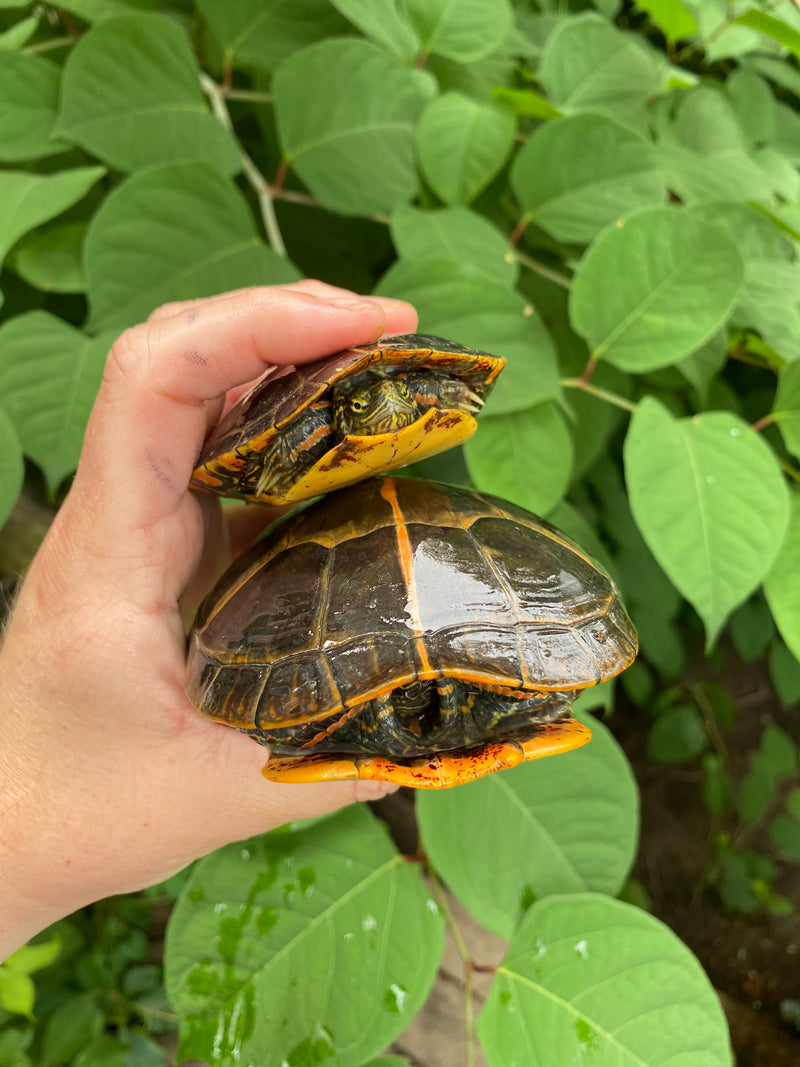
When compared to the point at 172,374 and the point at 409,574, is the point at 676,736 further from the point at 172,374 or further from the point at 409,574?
the point at 172,374

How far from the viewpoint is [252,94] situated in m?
0.92

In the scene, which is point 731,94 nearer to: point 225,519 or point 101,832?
point 225,519

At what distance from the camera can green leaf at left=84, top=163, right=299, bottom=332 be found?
0.75 m

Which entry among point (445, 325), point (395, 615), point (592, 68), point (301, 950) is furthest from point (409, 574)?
point (592, 68)

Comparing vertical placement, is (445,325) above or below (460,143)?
below

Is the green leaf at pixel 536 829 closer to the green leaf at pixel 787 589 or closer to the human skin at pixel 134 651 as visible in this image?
the human skin at pixel 134 651

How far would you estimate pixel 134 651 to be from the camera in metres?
0.67

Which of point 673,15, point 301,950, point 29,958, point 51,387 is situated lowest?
point 29,958

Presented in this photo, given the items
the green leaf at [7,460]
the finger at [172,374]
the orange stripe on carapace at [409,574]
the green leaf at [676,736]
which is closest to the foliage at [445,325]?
the green leaf at [7,460]

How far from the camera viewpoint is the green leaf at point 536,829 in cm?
81

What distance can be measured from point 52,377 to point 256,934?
632 millimetres

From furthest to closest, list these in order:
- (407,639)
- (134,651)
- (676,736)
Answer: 1. (676,736)
2. (134,651)
3. (407,639)

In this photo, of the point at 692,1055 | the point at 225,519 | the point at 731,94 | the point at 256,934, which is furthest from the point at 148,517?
the point at 731,94

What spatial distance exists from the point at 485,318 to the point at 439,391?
244 millimetres
